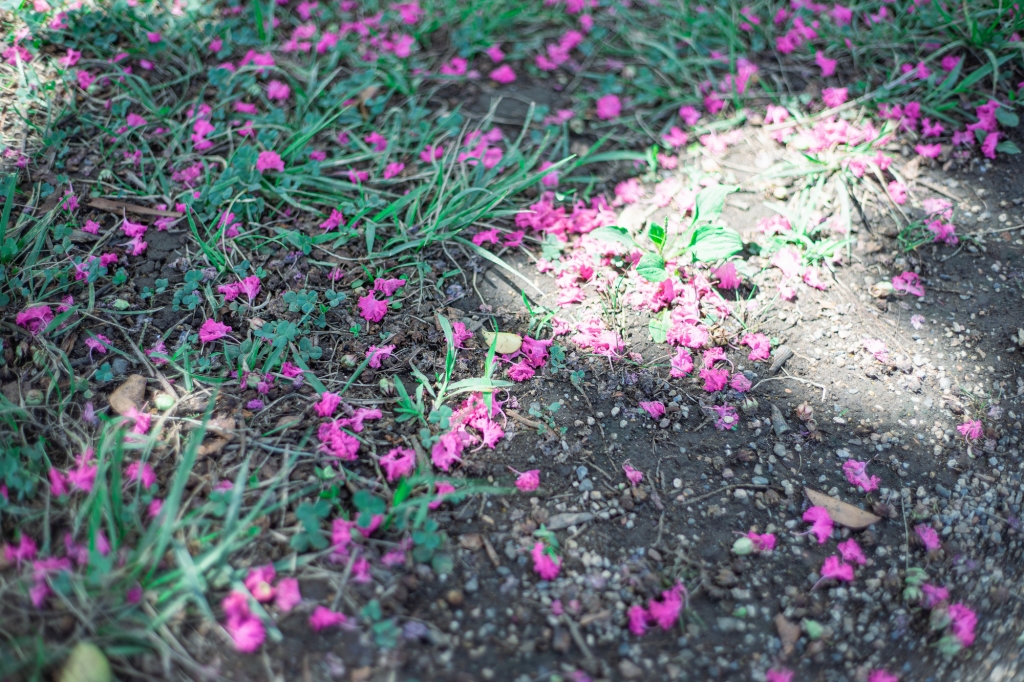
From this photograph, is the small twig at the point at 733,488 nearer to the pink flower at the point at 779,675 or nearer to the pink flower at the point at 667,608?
the pink flower at the point at 667,608

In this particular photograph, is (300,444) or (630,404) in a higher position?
(300,444)

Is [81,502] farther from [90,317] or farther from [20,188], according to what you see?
[20,188]

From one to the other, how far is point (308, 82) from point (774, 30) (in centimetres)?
230

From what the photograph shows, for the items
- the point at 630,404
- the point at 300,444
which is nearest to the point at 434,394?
the point at 300,444

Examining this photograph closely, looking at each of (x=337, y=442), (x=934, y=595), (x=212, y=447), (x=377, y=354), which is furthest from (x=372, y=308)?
(x=934, y=595)

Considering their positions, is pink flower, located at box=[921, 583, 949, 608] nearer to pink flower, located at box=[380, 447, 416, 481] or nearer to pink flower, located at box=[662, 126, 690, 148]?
pink flower, located at box=[380, 447, 416, 481]

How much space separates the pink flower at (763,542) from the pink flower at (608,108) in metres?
1.99

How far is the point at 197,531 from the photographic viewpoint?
1679 mm

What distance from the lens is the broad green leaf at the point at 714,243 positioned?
2361mm

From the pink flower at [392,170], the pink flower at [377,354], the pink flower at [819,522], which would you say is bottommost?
the pink flower at [819,522]

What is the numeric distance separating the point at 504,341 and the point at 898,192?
1.74 meters

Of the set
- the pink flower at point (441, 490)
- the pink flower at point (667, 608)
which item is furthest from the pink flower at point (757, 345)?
the pink flower at point (441, 490)

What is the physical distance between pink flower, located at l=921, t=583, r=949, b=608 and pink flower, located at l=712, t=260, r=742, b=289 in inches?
44.3

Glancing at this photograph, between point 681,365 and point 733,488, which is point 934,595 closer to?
point 733,488
